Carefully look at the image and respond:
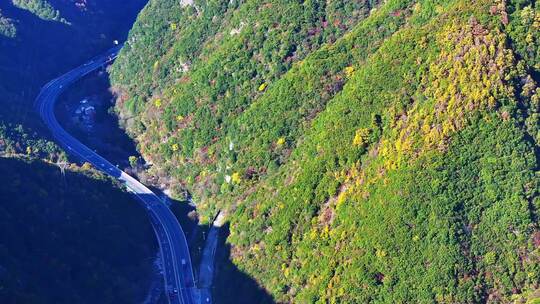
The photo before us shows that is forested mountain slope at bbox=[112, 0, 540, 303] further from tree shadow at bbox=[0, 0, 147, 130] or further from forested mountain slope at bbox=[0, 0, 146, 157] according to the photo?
tree shadow at bbox=[0, 0, 147, 130]

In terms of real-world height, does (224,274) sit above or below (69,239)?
below

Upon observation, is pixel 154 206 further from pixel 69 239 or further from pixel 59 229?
pixel 59 229

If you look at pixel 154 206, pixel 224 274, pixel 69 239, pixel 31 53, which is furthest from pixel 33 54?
pixel 224 274

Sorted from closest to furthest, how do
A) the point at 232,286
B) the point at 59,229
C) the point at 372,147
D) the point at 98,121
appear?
the point at 372,147, the point at 232,286, the point at 59,229, the point at 98,121

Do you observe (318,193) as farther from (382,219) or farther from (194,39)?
(194,39)

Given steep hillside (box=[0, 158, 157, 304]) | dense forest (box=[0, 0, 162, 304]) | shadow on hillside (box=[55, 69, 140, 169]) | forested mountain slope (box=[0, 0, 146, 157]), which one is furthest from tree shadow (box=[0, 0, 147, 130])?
steep hillside (box=[0, 158, 157, 304])

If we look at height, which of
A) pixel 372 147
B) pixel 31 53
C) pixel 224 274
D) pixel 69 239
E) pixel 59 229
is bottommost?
pixel 224 274

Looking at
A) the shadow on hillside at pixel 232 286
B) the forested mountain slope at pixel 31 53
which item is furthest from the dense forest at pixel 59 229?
the shadow on hillside at pixel 232 286

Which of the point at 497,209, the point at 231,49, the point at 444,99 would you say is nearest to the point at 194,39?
the point at 231,49
